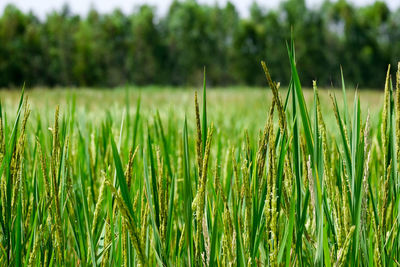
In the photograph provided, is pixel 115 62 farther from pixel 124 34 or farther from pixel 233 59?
pixel 233 59

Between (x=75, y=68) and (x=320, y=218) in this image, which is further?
(x=75, y=68)

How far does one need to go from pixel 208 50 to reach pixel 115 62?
6951mm

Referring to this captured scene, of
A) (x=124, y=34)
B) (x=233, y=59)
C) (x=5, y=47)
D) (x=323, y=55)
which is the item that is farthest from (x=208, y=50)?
(x=5, y=47)

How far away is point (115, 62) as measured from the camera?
2723 cm

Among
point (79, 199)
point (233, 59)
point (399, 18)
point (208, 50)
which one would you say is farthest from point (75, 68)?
point (79, 199)

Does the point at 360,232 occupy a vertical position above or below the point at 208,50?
below

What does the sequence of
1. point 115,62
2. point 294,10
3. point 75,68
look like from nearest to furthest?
point 75,68 < point 115,62 < point 294,10

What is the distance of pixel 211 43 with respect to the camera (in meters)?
29.1

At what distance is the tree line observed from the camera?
84.0 feet

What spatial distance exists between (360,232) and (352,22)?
32668 mm

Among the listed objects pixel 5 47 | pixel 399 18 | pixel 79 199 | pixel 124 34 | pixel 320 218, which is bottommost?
pixel 79 199

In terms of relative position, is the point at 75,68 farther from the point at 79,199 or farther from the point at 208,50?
the point at 79,199

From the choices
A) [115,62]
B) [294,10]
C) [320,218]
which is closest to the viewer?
[320,218]

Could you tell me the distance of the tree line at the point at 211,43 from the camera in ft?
84.0
